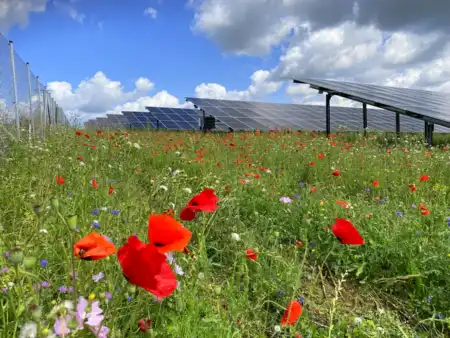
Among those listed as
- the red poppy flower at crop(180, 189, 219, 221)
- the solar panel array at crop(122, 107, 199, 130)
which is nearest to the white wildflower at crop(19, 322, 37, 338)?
the red poppy flower at crop(180, 189, 219, 221)

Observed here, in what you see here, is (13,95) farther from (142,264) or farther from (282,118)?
(282,118)

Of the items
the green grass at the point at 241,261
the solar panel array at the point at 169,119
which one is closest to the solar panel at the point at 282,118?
the solar panel array at the point at 169,119

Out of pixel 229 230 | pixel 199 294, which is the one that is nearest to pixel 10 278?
pixel 199 294

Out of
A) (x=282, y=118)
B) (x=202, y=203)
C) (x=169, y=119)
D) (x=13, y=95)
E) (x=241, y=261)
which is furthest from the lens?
(x=169, y=119)

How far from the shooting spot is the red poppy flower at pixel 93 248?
23.5 inches

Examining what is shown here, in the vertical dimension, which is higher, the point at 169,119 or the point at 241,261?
the point at 169,119

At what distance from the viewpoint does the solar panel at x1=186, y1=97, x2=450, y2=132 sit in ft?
46.4

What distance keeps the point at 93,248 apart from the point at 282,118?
612 inches

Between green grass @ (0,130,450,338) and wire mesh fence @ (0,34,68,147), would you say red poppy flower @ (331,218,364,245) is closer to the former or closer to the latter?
green grass @ (0,130,450,338)

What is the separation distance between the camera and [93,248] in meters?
0.63

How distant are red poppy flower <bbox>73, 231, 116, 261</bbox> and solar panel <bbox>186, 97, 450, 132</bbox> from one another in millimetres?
12243

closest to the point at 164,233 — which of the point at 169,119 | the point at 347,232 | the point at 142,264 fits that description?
the point at 142,264

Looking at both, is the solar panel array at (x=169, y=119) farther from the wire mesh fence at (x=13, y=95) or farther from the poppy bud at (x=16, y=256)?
the poppy bud at (x=16, y=256)

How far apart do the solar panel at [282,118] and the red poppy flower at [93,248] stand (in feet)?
40.2
